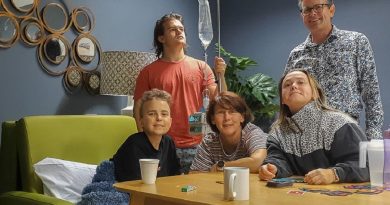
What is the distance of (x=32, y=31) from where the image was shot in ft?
10.2

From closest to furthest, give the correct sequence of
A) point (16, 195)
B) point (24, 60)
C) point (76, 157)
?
1. point (16, 195)
2. point (76, 157)
3. point (24, 60)

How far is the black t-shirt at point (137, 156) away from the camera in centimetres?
198

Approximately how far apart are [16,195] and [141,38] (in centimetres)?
201

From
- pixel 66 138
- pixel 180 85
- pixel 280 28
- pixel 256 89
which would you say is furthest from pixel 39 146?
pixel 280 28

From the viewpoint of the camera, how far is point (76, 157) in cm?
262

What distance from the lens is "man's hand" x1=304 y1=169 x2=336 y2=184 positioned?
149 centimetres

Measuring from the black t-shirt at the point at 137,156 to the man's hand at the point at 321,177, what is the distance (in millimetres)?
779

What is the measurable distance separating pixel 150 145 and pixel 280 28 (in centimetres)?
260

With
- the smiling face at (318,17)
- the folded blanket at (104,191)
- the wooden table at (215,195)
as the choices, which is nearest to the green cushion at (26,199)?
the folded blanket at (104,191)

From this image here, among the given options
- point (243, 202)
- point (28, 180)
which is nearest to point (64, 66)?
point (28, 180)

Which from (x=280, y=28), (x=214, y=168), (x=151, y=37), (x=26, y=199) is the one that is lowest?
(x=26, y=199)

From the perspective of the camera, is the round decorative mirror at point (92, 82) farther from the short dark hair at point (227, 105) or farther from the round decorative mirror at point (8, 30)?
the short dark hair at point (227, 105)

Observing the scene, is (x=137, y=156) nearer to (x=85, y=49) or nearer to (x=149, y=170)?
(x=149, y=170)

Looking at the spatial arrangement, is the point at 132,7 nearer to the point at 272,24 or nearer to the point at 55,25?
the point at 55,25
